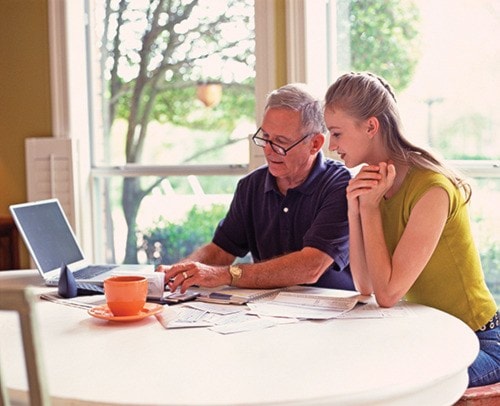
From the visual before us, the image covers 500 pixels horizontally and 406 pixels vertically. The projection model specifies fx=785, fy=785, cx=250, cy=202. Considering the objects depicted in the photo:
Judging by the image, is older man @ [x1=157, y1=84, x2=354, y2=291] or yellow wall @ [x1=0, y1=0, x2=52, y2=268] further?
yellow wall @ [x1=0, y1=0, x2=52, y2=268]

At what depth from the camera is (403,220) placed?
2.02 meters

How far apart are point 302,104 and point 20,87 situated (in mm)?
1981

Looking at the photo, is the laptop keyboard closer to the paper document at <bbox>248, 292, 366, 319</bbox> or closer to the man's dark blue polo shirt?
the man's dark blue polo shirt

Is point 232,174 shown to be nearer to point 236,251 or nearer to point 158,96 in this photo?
point 158,96

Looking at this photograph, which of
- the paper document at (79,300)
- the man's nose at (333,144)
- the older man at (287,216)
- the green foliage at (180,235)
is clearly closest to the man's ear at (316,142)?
the older man at (287,216)

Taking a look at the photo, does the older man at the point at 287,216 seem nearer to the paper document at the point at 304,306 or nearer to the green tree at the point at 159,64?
the paper document at the point at 304,306

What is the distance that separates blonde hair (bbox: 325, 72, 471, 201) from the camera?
6.74 feet

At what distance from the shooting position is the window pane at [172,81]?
364cm

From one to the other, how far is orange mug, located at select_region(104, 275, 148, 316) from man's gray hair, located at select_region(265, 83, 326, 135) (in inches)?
34.0

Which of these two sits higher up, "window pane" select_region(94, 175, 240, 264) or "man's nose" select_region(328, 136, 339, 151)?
"man's nose" select_region(328, 136, 339, 151)

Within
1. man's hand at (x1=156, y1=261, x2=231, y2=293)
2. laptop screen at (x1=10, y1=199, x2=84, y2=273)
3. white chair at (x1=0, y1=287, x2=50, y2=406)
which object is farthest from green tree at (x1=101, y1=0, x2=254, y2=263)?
white chair at (x1=0, y1=287, x2=50, y2=406)

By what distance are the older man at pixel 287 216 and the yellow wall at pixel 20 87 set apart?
5.38ft

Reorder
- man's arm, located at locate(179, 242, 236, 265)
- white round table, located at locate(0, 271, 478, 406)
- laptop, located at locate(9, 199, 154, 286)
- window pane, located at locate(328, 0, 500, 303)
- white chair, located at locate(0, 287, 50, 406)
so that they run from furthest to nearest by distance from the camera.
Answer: window pane, located at locate(328, 0, 500, 303) → man's arm, located at locate(179, 242, 236, 265) → laptop, located at locate(9, 199, 154, 286) → white round table, located at locate(0, 271, 478, 406) → white chair, located at locate(0, 287, 50, 406)

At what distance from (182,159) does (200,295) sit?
186 cm
